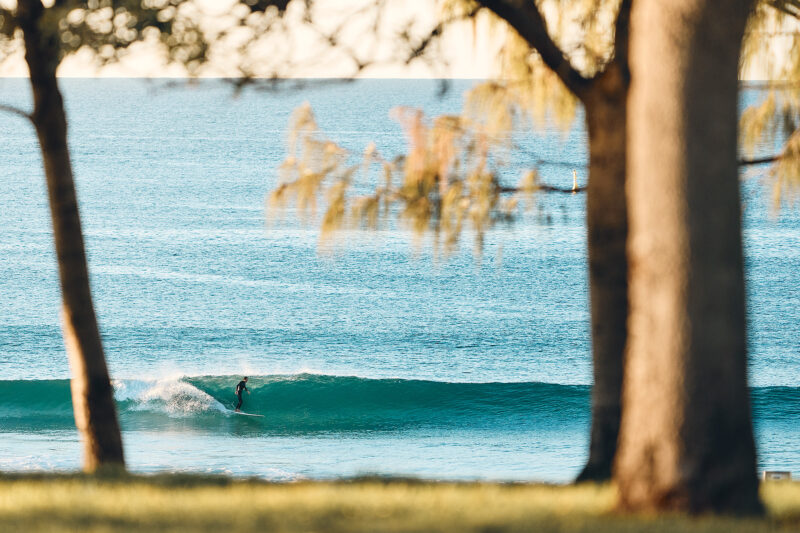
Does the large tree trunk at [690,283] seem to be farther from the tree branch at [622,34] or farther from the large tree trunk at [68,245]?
the large tree trunk at [68,245]

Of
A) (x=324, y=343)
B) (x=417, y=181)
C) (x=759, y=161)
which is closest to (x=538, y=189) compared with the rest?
(x=417, y=181)

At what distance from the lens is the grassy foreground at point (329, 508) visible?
4.66m

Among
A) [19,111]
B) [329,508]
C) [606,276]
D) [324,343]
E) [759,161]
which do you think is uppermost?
[19,111]

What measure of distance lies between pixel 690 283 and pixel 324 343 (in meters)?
42.9

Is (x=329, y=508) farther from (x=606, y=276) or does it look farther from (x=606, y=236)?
(x=606, y=236)

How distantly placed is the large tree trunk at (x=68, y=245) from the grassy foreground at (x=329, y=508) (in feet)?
5.51

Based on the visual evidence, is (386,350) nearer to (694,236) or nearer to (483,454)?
(483,454)

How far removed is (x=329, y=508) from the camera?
518 cm

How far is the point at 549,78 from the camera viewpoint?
9211mm

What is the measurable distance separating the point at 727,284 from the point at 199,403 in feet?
108

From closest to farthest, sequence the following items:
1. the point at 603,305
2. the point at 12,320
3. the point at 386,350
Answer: the point at 603,305 → the point at 386,350 → the point at 12,320

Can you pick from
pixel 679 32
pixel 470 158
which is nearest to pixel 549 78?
pixel 470 158

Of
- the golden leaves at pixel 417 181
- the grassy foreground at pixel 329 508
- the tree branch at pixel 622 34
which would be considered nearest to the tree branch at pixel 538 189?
the golden leaves at pixel 417 181

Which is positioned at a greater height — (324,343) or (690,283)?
(690,283)
